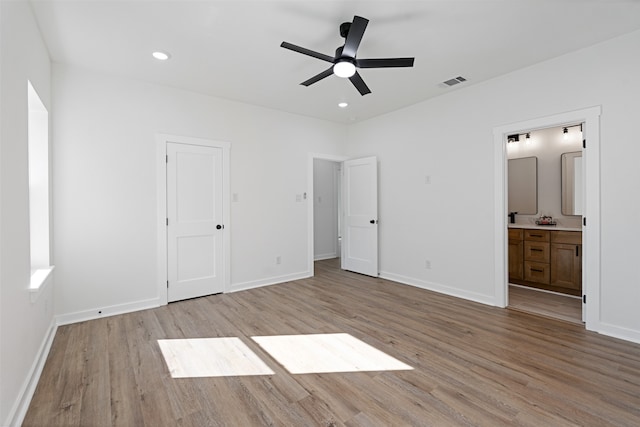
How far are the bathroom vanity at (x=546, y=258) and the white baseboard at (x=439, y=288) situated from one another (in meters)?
1.24

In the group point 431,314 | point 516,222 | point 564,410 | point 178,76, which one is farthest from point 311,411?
point 516,222

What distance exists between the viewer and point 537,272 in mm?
4383

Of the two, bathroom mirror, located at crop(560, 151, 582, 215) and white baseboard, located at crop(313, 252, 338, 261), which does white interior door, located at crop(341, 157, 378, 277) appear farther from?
bathroom mirror, located at crop(560, 151, 582, 215)

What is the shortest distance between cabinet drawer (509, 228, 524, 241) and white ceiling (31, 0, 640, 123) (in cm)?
233

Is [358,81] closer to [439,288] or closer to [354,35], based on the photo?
[354,35]

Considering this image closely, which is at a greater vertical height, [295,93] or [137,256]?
[295,93]

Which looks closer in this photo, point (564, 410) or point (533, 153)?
point (564, 410)

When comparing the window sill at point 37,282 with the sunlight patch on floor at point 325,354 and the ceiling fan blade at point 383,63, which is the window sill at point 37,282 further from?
the ceiling fan blade at point 383,63

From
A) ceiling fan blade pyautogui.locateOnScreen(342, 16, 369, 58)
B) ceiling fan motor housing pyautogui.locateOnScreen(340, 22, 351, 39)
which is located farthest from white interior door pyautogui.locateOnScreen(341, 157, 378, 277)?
ceiling fan blade pyautogui.locateOnScreen(342, 16, 369, 58)

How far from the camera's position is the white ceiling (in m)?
2.37

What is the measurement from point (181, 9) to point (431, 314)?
378 cm

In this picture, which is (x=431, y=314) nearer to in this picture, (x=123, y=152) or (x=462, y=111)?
(x=462, y=111)

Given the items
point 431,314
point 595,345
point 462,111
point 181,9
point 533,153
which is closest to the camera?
point 181,9

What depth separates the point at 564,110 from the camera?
10.3 feet
